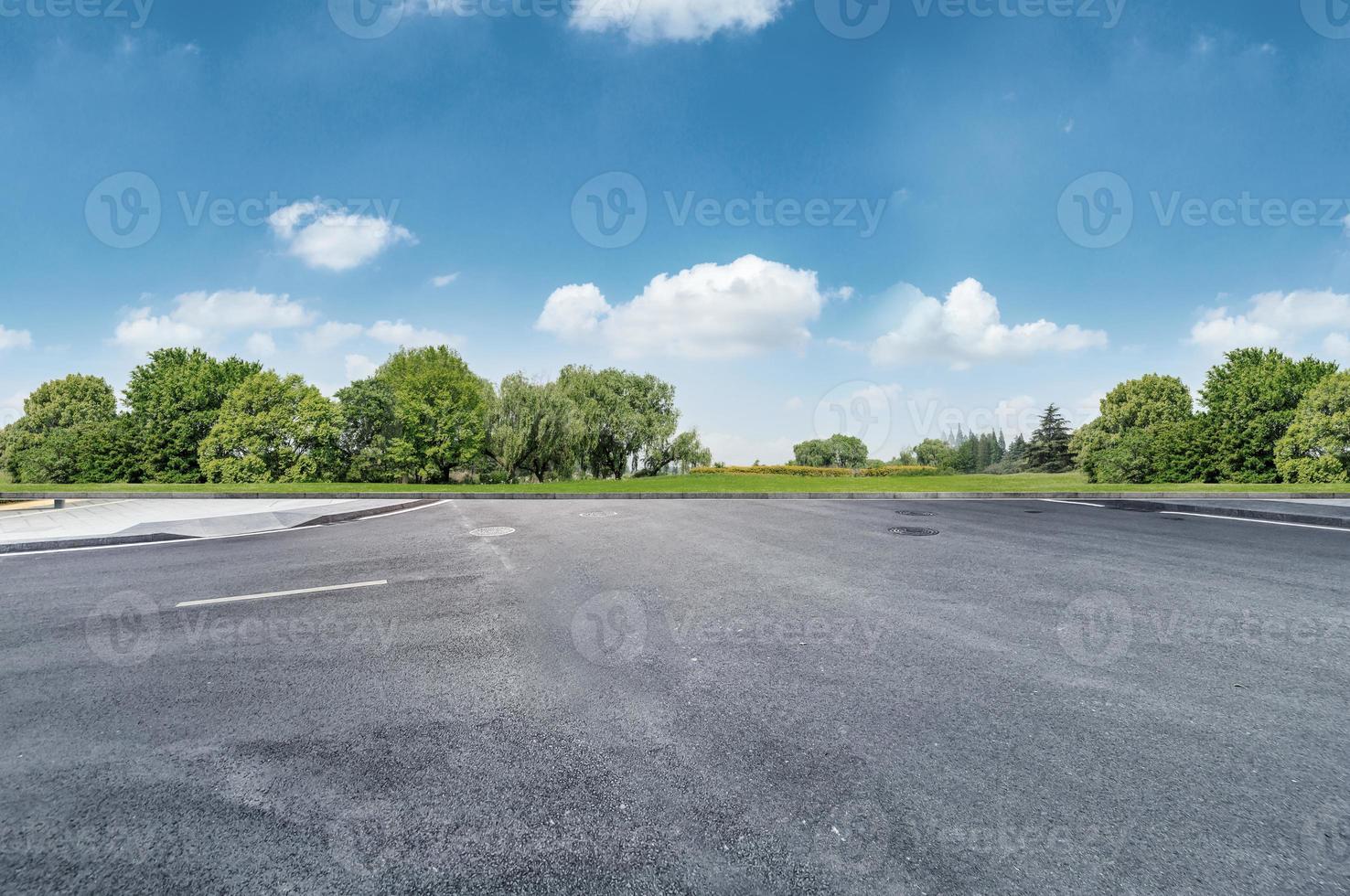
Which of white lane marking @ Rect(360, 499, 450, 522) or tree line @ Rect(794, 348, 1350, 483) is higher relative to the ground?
tree line @ Rect(794, 348, 1350, 483)

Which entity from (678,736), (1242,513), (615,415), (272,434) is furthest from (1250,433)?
(272,434)

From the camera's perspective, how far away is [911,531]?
11125 mm

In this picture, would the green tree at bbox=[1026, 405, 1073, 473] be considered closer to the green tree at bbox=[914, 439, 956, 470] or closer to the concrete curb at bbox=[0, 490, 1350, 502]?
the green tree at bbox=[914, 439, 956, 470]

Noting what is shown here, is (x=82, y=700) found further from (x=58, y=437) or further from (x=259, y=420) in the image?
(x=58, y=437)

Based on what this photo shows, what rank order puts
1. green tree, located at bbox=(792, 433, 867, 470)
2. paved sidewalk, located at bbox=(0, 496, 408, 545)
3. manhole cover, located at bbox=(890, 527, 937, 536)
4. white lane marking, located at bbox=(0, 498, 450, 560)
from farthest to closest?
1. green tree, located at bbox=(792, 433, 867, 470)
2. manhole cover, located at bbox=(890, 527, 937, 536)
3. paved sidewalk, located at bbox=(0, 496, 408, 545)
4. white lane marking, located at bbox=(0, 498, 450, 560)

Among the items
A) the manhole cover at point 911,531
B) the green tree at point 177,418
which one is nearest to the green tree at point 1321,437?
the manhole cover at point 911,531

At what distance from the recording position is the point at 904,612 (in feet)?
17.7

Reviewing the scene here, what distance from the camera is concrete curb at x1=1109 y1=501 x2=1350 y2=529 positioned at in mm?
12094

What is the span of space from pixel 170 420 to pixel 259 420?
9597 millimetres

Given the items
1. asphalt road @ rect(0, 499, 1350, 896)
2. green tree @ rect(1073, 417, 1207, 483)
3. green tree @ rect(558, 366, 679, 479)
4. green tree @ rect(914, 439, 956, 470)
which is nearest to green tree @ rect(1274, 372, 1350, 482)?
green tree @ rect(1073, 417, 1207, 483)

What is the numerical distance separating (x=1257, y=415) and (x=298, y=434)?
56789mm

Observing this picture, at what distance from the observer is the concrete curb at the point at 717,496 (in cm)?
1939

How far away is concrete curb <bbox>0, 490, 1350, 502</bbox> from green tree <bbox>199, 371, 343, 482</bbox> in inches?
517

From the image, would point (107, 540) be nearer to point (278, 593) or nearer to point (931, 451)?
point (278, 593)
